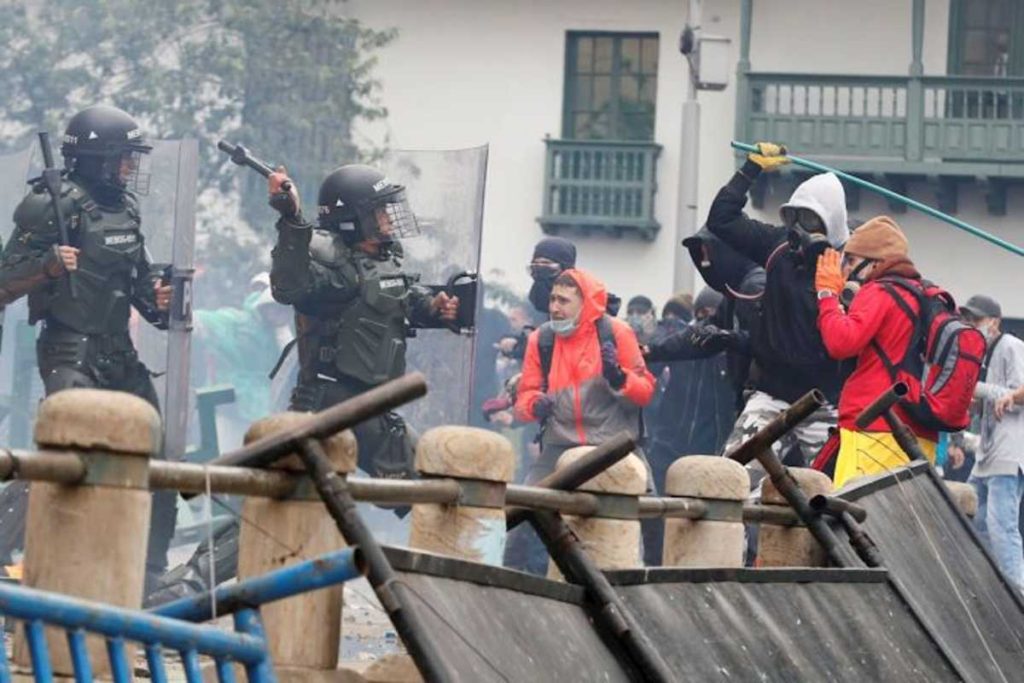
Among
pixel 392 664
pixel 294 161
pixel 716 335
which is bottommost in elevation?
pixel 392 664

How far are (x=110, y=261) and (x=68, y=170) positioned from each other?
1.43ft

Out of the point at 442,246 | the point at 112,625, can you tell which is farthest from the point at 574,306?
the point at 112,625

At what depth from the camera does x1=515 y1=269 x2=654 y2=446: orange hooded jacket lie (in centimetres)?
1282

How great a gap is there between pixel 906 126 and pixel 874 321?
70.4 ft

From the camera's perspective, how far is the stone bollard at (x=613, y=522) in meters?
6.70

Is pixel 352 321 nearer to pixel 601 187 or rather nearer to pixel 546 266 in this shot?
pixel 546 266

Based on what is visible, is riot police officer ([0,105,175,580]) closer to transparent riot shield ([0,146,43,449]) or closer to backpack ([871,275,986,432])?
transparent riot shield ([0,146,43,449])

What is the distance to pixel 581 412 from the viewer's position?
12867 mm

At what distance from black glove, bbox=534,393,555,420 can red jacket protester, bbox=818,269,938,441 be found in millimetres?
2718

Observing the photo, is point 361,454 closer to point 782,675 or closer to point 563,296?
point 563,296

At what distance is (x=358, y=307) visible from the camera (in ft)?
40.1

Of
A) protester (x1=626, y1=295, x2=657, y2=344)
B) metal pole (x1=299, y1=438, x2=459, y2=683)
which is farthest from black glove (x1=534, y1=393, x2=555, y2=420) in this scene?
metal pole (x1=299, y1=438, x2=459, y2=683)

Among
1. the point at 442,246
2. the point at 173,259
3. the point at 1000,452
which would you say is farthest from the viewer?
the point at 442,246

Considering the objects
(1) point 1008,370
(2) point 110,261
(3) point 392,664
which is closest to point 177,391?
(2) point 110,261
